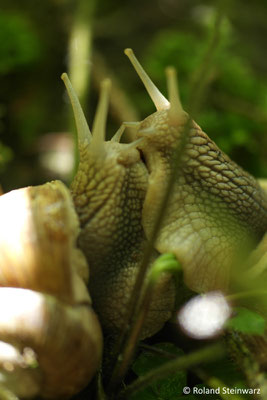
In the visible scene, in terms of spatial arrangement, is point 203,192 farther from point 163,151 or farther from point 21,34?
point 21,34

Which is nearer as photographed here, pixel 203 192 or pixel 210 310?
pixel 210 310

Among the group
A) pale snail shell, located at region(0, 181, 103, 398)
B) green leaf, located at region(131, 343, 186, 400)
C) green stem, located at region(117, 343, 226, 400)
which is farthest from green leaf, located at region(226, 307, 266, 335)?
pale snail shell, located at region(0, 181, 103, 398)

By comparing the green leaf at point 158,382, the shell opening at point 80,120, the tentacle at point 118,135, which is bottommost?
the green leaf at point 158,382

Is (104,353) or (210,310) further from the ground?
(210,310)

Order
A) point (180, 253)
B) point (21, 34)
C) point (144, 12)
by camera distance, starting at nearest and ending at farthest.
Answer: point (180, 253) < point (21, 34) < point (144, 12)

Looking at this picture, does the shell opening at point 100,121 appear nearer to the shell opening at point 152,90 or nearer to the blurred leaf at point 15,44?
the shell opening at point 152,90

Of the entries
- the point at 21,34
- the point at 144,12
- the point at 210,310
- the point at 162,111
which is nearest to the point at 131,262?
the point at 210,310

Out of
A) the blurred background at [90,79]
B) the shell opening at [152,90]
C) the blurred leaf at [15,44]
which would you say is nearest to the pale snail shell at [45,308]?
the shell opening at [152,90]
